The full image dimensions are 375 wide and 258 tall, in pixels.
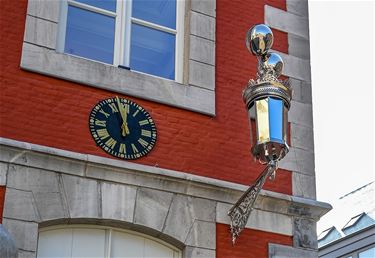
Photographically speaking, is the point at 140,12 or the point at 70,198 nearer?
the point at 70,198

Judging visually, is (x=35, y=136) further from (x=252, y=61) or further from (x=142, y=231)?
(x=252, y=61)

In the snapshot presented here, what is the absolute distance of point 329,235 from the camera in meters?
17.4

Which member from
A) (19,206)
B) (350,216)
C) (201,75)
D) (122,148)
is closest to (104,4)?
(201,75)

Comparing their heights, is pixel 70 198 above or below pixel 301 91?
below

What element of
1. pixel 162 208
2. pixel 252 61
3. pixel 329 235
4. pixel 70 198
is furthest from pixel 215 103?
pixel 329 235

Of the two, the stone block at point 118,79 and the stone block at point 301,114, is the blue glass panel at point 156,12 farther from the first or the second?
the stone block at point 301,114

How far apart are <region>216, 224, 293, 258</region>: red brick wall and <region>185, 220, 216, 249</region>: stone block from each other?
68 mm

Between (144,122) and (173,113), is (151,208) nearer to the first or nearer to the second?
(144,122)

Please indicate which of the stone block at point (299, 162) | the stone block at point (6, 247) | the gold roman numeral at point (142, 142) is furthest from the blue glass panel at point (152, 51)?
the stone block at point (6, 247)

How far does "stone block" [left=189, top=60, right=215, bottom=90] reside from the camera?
8.56 metres

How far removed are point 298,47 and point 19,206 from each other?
4024 millimetres

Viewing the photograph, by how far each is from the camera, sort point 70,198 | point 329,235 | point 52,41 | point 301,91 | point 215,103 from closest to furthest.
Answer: point 70,198 < point 52,41 < point 215,103 < point 301,91 < point 329,235

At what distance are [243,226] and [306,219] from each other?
3.40 ft

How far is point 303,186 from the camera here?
28.4ft
